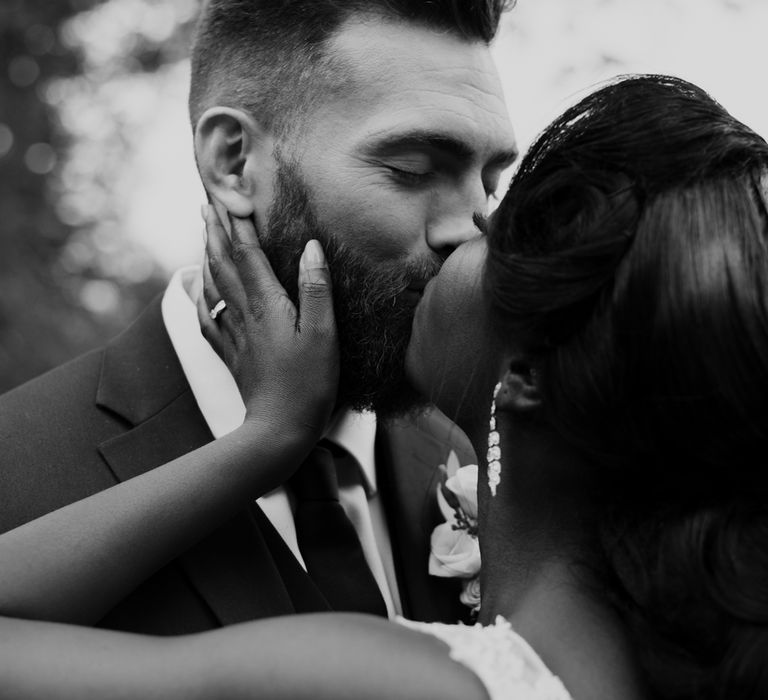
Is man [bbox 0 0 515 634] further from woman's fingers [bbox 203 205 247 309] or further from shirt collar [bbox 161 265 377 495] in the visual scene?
woman's fingers [bbox 203 205 247 309]

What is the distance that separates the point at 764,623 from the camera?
2270mm

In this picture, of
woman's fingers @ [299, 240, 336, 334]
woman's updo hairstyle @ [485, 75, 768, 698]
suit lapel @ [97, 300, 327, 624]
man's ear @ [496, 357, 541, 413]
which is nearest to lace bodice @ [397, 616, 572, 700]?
woman's updo hairstyle @ [485, 75, 768, 698]

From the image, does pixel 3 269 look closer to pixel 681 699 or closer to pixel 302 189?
pixel 302 189

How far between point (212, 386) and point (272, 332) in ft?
0.91

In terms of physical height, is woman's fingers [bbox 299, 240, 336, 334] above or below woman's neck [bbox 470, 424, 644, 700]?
above

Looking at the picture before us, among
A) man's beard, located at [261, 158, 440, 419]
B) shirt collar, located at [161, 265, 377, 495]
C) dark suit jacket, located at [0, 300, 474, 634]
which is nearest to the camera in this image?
dark suit jacket, located at [0, 300, 474, 634]

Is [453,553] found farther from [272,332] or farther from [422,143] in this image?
[422,143]

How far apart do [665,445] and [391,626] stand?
69cm

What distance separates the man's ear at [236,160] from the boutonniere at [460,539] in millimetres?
1140

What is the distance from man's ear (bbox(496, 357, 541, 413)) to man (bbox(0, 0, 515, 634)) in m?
0.89

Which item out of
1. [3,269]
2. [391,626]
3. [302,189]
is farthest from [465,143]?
[3,269]

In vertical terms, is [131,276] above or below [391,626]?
below

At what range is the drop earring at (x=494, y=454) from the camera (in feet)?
8.53

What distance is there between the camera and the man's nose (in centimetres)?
351
